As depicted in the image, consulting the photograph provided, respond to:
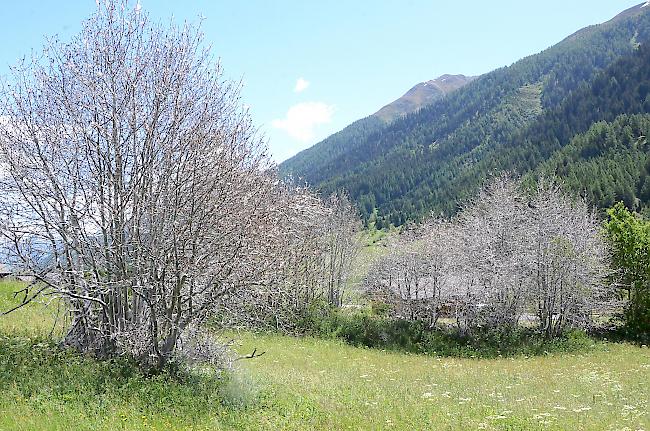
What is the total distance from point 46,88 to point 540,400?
1274 cm

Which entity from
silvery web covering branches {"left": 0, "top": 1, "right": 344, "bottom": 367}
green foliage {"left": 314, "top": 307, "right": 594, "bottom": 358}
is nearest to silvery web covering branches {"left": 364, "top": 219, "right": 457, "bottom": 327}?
green foliage {"left": 314, "top": 307, "right": 594, "bottom": 358}

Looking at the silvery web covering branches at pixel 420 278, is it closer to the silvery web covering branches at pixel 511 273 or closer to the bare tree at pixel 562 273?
the silvery web covering branches at pixel 511 273

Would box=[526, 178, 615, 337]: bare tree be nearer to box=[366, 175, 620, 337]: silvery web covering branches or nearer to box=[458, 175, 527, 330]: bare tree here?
box=[366, 175, 620, 337]: silvery web covering branches

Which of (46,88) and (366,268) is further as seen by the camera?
(366,268)

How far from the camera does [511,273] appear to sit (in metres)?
25.3

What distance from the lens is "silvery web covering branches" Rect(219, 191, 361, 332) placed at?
10.5 metres

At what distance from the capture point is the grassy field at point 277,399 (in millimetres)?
8102

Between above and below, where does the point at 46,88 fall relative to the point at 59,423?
above

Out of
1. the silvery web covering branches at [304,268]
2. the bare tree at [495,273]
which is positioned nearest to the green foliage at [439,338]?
the bare tree at [495,273]

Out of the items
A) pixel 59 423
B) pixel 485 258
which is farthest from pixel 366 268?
pixel 59 423

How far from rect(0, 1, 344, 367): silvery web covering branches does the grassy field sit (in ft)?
3.76

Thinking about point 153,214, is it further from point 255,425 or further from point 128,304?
point 255,425

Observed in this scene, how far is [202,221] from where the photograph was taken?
31.1 ft

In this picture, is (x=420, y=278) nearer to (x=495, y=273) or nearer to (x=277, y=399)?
(x=495, y=273)
